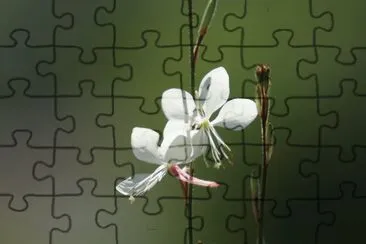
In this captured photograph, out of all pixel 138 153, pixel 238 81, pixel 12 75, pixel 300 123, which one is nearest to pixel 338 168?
pixel 300 123

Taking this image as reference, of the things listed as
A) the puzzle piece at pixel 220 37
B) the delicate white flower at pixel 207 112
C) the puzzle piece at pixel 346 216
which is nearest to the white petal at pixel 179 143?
the delicate white flower at pixel 207 112

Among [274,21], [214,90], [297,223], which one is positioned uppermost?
[274,21]

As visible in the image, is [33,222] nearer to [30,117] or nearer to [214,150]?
[30,117]

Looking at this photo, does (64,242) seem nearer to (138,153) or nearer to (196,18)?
(138,153)

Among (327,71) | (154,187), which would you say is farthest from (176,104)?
(327,71)
